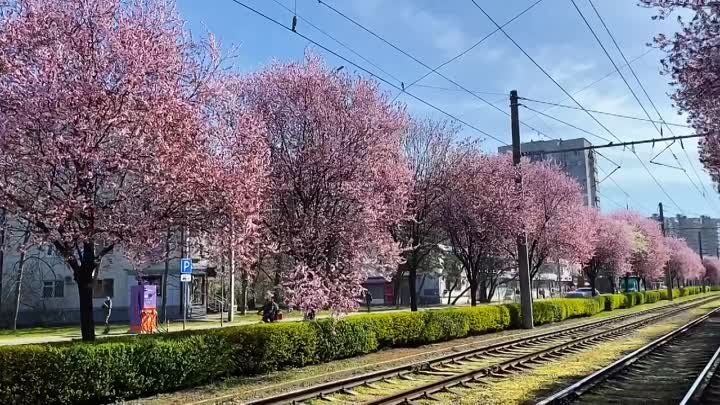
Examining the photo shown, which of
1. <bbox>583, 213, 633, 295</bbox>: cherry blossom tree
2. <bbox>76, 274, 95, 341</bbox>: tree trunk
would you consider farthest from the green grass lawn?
<bbox>583, 213, 633, 295</bbox>: cherry blossom tree

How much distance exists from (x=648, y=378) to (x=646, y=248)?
57635 millimetres

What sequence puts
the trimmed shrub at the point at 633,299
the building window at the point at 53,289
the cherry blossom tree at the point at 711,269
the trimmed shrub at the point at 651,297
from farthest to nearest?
1. the cherry blossom tree at the point at 711,269
2. the trimmed shrub at the point at 651,297
3. the trimmed shrub at the point at 633,299
4. the building window at the point at 53,289

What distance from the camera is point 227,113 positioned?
1533 centimetres

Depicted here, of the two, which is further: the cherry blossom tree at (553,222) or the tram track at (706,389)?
the cherry blossom tree at (553,222)

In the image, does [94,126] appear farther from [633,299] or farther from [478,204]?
[633,299]

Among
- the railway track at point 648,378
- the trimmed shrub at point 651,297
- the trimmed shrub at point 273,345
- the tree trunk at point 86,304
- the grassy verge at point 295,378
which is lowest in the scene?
the trimmed shrub at point 651,297

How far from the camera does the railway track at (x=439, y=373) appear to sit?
11812 millimetres

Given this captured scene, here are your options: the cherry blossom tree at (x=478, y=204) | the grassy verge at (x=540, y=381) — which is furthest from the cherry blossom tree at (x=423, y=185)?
the grassy verge at (x=540, y=381)

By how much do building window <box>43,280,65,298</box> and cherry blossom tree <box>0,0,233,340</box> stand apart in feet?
116

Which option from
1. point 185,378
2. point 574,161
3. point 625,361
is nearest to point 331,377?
→ point 185,378

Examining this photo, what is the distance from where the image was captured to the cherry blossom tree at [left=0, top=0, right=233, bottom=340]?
11391 millimetres

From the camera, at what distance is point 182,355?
13.5 m

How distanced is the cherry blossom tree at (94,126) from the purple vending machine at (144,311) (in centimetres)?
1610

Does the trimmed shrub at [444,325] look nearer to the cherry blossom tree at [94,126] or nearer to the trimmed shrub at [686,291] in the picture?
the cherry blossom tree at [94,126]
